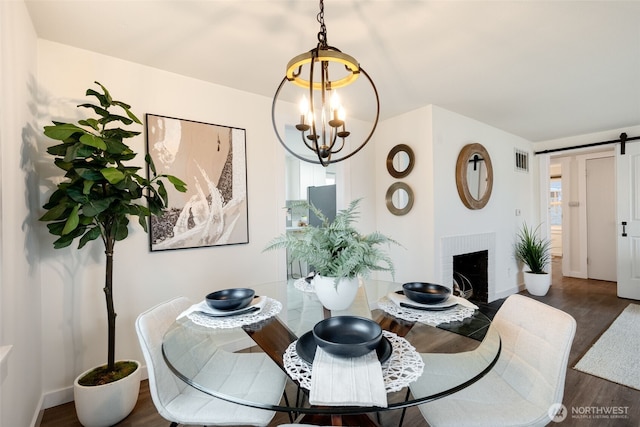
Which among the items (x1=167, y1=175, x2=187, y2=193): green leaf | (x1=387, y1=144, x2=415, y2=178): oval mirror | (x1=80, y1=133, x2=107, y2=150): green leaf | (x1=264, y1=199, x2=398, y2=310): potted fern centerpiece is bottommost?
(x1=264, y1=199, x2=398, y2=310): potted fern centerpiece

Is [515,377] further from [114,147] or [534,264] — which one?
[534,264]

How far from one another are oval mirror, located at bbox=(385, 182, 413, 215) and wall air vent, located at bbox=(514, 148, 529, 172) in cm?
229

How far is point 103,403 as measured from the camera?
65.2 inches

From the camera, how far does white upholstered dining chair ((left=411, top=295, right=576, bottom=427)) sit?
1.10 metres

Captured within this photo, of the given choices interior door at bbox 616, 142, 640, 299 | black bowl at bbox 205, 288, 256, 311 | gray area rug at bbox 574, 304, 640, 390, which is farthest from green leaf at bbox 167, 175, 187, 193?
interior door at bbox 616, 142, 640, 299

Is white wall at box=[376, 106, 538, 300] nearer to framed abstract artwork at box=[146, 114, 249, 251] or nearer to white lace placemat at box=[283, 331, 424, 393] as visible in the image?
framed abstract artwork at box=[146, 114, 249, 251]

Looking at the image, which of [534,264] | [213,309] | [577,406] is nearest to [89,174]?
[213,309]

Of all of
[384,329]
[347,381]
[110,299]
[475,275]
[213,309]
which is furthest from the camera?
[475,275]

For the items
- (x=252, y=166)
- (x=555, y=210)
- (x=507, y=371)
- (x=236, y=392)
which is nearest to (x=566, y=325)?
(x=507, y=371)

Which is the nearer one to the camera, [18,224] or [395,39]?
[18,224]

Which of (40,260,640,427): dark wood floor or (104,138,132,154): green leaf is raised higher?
(104,138,132,154): green leaf

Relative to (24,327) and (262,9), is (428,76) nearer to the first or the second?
(262,9)

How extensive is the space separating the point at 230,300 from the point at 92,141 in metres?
1.13

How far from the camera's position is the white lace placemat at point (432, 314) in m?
1.26
